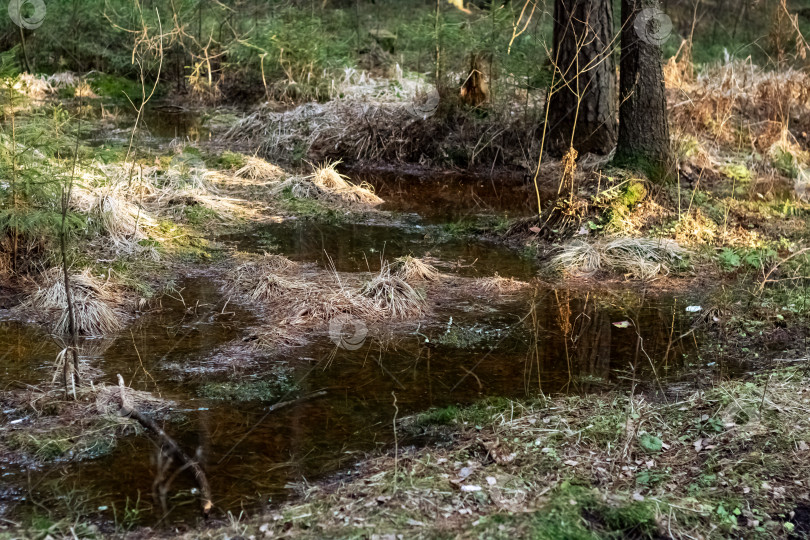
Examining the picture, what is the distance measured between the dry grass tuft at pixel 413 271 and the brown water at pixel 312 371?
41 cm

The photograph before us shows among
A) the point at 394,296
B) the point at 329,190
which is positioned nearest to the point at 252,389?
the point at 394,296

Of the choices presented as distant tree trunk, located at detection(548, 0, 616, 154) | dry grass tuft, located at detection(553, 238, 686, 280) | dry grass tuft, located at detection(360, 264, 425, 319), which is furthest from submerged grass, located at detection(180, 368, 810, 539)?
distant tree trunk, located at detection(548, 0, 616, 154)

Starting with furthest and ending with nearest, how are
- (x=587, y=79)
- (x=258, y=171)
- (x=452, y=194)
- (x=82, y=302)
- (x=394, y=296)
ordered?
1. (x=258, y=171)
2. (x=452, y=194)
3. (x=587, y=79)
4. (x=394, y=296)
5. (x=82, y=302)

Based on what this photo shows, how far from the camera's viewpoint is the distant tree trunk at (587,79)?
9766 millimetres

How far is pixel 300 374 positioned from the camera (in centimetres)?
509

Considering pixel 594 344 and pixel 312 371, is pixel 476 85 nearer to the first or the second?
pixel 594 344

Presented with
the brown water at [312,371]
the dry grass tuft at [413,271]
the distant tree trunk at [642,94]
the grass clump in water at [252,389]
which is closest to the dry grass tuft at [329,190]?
the brown water at [312,371]

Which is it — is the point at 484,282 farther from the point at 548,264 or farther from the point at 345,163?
the point at 345,163

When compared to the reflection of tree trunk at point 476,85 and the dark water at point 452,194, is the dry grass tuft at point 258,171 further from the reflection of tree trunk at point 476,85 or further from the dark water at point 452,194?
the reflection of tree trunk at point 476,85

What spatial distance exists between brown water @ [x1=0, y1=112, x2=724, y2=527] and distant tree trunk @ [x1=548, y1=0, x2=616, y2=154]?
357cm

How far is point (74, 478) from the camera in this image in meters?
3.87

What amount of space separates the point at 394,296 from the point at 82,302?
2296 millimetres

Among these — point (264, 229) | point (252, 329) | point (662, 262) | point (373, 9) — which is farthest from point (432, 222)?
point (373, 9)

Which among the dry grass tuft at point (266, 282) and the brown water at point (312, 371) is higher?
the dry grass tuft at point (266, 282)
